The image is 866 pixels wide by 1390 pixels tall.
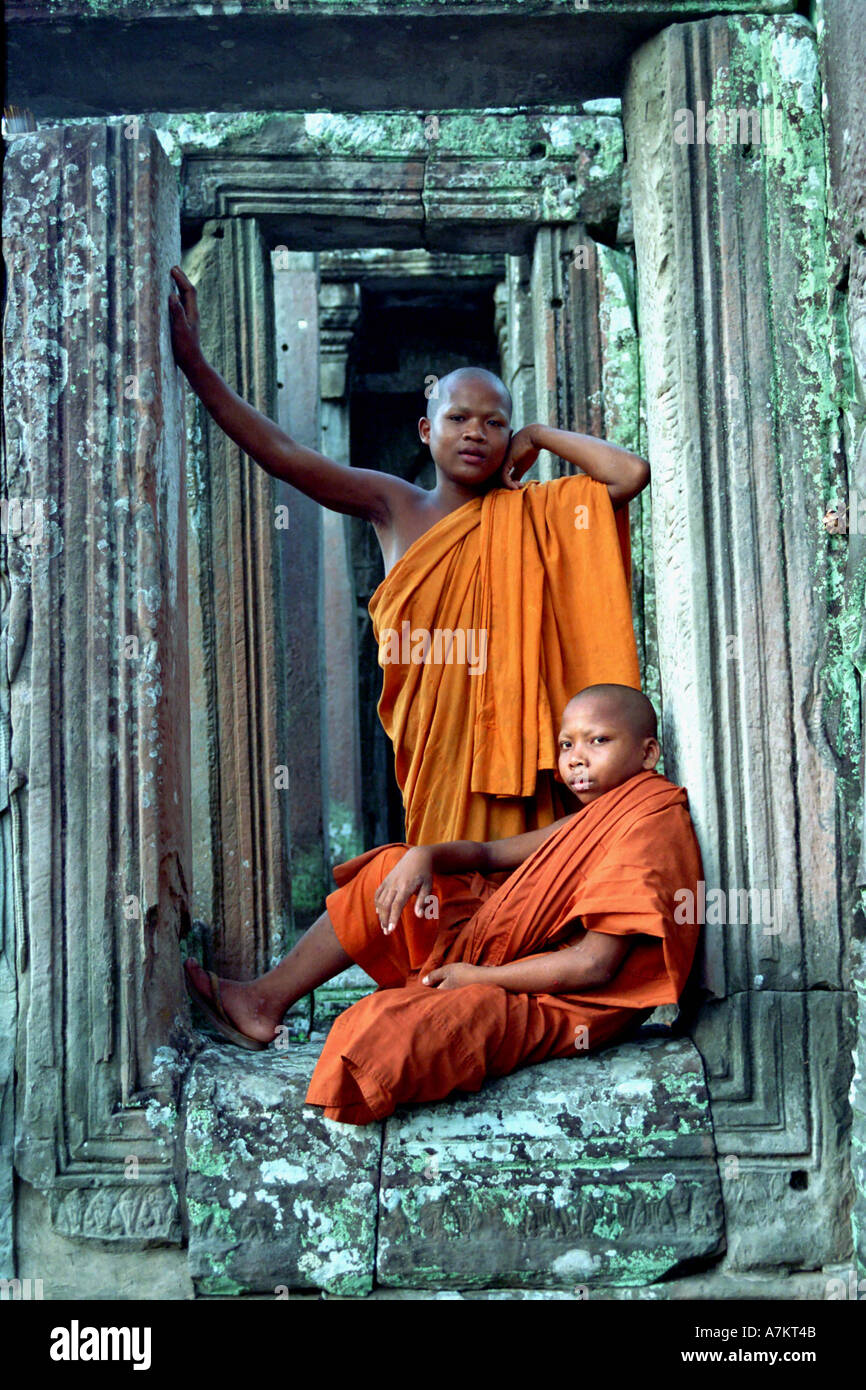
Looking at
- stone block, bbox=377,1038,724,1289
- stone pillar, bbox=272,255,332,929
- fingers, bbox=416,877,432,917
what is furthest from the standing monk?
stone pillar, bbox=272,255,332,929

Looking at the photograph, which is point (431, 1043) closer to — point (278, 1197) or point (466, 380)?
point (278, 1197)

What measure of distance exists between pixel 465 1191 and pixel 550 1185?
0.61 ft

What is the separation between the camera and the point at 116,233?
340cm

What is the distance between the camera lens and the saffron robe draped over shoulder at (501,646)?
146 inches

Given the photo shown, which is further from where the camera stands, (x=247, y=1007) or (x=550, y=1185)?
(x=247, y=1007)

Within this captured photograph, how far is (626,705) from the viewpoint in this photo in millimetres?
3525

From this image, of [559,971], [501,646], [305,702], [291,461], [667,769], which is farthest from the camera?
[305,702]

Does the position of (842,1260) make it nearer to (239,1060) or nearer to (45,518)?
(239,1060)

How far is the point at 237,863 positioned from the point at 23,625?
78.5 inches

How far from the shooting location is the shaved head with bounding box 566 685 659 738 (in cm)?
351

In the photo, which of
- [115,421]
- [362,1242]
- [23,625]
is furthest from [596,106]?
[362,1242]

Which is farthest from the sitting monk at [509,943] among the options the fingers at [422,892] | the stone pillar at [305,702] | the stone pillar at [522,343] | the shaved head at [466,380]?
the stone pillar at [522,343]

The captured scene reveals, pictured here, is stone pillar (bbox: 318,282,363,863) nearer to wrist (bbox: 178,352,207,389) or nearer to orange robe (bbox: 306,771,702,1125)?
wrist (bbox: 178,352,207,389)

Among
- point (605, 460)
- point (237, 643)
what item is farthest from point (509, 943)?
point (237, 643)
